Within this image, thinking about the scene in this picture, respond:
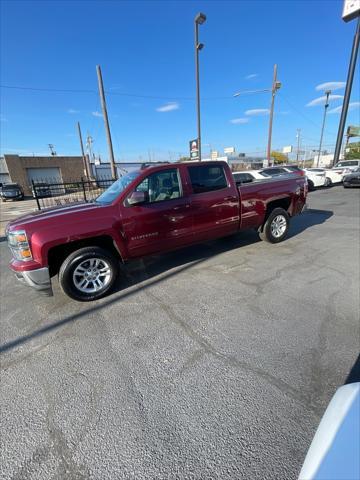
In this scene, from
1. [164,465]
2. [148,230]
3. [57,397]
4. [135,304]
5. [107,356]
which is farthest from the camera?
[148,230]

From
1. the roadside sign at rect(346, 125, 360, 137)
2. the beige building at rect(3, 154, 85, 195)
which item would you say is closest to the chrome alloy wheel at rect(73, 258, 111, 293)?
the beige building at rect(3, 154, 85, 195)

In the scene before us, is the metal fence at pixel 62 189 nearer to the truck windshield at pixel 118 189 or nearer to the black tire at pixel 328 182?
the truck windshield at pixel 118 189

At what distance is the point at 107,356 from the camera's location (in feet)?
8.25

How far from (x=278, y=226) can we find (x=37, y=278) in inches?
201

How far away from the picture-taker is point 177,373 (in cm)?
223

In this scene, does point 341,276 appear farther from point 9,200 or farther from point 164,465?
point 9,200

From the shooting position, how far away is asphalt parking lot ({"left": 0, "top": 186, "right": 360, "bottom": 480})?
1.58 m

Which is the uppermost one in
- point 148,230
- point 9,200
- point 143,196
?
point 143,196

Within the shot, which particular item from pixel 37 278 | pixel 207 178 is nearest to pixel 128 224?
pixel 37 278

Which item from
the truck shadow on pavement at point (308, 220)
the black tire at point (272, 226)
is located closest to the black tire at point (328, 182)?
the truck shadow on pavement at point (308, 220)

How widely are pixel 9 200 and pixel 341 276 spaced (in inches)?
1095

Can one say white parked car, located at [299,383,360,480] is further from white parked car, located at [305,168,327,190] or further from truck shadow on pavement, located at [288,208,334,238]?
white parked car, located at [305,168,327,190]

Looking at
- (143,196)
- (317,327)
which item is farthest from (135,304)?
(317,327)

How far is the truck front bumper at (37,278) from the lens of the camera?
10.5 feet
